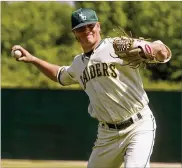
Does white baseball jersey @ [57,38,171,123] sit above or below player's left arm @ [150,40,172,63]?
below

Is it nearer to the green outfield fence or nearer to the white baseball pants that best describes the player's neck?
the white baseball pants

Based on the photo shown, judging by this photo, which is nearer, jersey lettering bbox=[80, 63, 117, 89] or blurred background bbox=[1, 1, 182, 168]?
jersey lettering bbox=[80, 63, 117, 89]

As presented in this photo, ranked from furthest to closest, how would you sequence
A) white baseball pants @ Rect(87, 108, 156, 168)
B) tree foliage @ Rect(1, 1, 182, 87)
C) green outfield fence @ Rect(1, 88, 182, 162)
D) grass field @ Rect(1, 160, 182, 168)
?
tree foliage @ Rect(1, 1, 182, 87) → green outfield fence @ Rect(1, 88, 182, 162) → grass field @ Rect(1, 160, 182, 168) → white baseball pants @ Rect(87, 108, 156, 168)

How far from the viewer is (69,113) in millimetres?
14867

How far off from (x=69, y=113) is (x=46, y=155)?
3.97 feet

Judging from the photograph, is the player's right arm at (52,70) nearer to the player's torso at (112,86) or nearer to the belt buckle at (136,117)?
the player's torso at (112,86)

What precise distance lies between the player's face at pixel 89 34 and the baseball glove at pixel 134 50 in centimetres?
45

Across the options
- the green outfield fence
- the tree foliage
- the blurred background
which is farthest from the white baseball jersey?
the tree foliage

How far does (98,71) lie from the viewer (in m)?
5.30

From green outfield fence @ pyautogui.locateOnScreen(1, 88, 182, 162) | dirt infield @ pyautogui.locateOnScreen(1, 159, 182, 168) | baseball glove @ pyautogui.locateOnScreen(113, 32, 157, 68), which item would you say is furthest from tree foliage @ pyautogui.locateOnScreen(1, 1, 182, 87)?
baseball glove @ pyautogui.locateOnScreen(113, 32, 157, 68)

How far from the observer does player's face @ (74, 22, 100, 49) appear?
5.35m

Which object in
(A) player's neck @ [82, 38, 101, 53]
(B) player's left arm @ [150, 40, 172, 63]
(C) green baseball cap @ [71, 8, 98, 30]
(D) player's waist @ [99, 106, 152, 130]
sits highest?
(C) green baseball cap @ [71, 8, 98, 30]

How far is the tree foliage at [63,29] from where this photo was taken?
21.6 meters

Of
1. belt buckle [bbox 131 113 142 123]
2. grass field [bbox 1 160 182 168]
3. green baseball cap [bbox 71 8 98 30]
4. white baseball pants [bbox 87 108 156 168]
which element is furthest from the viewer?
grass field [bbox 1 160 182 168]
